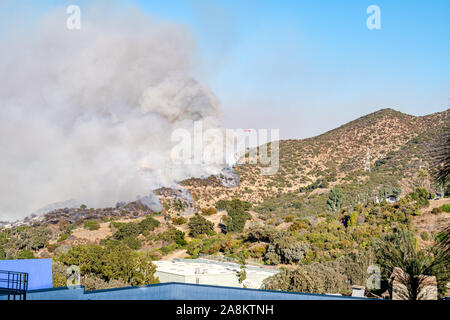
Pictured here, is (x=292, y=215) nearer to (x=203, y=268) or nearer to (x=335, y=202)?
(x=335, y=202)

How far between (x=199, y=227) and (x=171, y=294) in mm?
30309

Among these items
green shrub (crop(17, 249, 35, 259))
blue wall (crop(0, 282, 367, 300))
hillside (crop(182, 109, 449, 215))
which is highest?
hillside (crop(182, 109, 449, 215))

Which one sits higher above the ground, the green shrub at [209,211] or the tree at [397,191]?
the tree at [397,191]

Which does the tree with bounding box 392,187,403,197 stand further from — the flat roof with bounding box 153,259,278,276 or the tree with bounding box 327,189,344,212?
the flat roof with bounding box 153,259,278,276

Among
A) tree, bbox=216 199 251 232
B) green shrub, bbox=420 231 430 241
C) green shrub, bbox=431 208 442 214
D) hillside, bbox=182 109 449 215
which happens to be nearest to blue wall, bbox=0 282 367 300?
green shrub, bbox=420 231 430 241

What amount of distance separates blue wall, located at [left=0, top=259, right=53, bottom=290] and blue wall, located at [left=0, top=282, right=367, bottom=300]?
2500 mm

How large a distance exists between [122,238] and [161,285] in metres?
28.8

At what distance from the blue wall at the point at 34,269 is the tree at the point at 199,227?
1114 inches

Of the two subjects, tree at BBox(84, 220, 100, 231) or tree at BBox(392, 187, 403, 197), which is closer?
tree at BBox(84, 220, 100, 231)

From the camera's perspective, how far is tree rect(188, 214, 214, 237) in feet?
141

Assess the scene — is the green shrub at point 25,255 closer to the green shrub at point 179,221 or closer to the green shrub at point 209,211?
the green shrub at point 179,221

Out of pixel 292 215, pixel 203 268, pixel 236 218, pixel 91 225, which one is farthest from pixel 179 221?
pixel 203 268

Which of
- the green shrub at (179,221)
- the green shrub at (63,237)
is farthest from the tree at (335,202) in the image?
the green shrub at (63,237)

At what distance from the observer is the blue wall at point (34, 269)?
13867 millimetres
